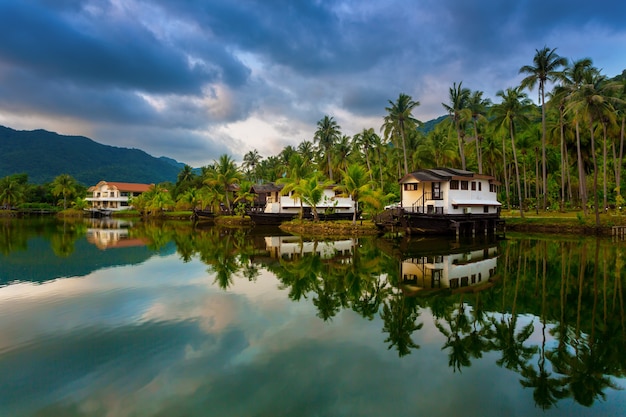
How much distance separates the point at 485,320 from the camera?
1011cm

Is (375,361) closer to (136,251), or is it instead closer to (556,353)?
(556,353)

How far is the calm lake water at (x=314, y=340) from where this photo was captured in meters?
6.01

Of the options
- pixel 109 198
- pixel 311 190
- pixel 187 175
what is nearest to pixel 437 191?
pixel 311 190

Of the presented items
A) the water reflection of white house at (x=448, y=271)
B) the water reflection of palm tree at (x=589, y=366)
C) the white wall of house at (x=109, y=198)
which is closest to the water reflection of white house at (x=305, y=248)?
the water reflection of white house at (x=448, y=271)

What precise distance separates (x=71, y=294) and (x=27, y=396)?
749cm

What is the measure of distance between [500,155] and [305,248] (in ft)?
→ 135

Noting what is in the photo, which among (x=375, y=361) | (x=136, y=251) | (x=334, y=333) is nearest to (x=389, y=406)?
(x=375, y=361)

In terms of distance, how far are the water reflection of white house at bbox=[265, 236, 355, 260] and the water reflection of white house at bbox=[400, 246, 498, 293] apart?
478 centimetres

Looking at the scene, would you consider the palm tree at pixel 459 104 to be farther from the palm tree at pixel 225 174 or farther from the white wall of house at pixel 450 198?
the palm tree at pixel 225 174

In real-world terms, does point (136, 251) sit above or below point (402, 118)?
below

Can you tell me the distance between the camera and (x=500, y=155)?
175 feet

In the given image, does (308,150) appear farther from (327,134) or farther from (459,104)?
(459,104)

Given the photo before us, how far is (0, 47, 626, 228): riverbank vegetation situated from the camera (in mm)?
33469

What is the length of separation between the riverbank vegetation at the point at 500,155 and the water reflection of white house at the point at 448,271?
13386 mm
